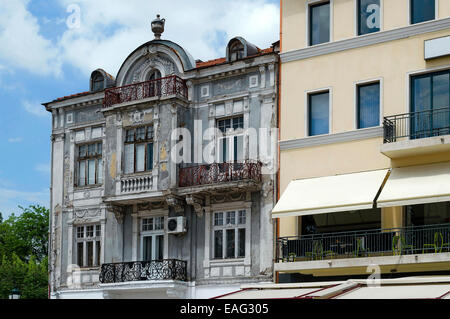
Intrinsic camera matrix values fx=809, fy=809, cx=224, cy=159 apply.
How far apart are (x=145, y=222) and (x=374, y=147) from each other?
29.4ft

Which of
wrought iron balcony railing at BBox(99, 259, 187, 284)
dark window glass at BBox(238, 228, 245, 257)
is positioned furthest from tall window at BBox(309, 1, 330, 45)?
wrought iron balcony railing at BBox(99, 259, 187, 284)

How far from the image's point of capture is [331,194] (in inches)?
832

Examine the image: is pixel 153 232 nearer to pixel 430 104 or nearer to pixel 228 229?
pixel 228 229

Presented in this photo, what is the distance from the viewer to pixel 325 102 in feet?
75.7

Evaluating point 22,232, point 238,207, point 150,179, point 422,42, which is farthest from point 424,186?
point 22,232

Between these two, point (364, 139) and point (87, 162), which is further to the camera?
point (87, 162)

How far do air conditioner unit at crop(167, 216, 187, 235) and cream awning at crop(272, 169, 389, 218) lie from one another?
183 inches

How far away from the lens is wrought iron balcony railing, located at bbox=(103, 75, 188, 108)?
26.5m

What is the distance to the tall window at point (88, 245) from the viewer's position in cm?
2806

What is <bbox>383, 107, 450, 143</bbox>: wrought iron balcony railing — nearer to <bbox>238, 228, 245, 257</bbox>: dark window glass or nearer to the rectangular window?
<bbox>238, 228, 245, 257</bbox>: dark window glass

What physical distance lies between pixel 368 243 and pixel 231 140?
6530mm

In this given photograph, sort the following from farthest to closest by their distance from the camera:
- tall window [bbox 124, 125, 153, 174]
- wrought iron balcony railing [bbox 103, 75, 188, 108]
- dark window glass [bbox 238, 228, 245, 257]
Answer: tall window [bbox 124, 125, 153, 174]
wrought iron balcony railing [bbox 103, 75, 188, 108]
dark window glass [bbox 238, 228, 245, 257]

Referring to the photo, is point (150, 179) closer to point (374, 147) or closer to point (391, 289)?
point (374, 147)

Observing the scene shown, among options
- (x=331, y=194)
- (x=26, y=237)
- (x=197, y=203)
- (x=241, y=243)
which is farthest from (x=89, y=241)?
(x=26, y=237)
